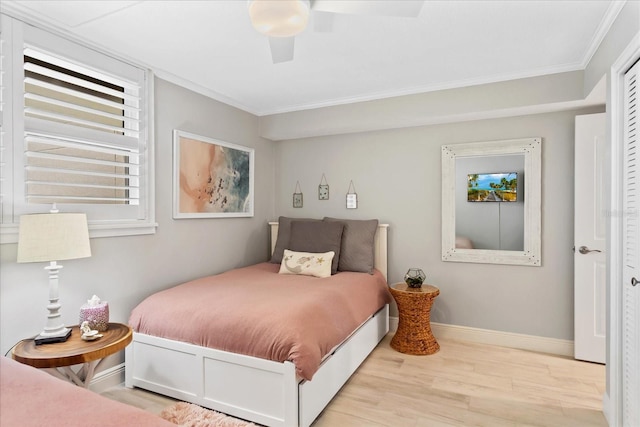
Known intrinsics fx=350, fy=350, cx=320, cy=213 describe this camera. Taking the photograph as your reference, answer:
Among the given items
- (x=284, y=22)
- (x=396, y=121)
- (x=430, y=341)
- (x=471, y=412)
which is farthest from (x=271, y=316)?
(x=396, y=121)

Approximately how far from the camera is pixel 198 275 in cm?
327

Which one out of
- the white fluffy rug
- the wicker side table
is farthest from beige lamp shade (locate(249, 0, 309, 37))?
the wicker side table

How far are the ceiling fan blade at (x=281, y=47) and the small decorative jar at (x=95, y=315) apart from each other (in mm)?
1818

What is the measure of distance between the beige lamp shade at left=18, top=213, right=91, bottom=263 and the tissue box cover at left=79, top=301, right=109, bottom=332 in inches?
13.6

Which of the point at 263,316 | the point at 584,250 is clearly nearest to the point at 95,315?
the point at 263,316

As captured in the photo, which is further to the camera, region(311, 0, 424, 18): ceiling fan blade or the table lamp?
the table lamp

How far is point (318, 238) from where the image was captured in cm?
361

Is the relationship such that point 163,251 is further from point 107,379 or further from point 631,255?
point 631,255

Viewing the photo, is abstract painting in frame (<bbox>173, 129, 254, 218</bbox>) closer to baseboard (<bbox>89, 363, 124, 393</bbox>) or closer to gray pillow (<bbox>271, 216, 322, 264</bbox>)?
gray pillow (<bbox>271, 216, 322, 264</bbox>)

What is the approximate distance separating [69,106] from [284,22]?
1701 mm

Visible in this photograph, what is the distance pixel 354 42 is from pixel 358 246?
193cm

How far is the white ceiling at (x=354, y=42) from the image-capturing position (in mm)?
2004

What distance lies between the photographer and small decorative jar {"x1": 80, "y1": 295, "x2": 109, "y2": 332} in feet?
6.79

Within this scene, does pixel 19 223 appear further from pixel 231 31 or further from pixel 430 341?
pixel 430 341
